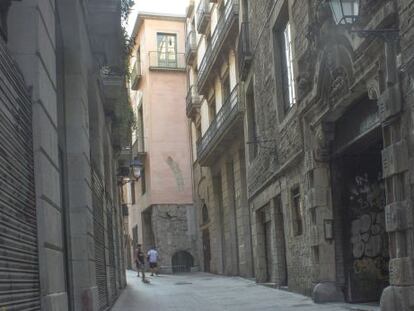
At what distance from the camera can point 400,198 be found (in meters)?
8.30

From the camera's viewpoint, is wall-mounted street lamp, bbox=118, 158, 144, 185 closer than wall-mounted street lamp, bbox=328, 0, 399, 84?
No

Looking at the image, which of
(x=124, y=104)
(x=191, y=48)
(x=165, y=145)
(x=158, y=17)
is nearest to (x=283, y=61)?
(x=124, y=104)

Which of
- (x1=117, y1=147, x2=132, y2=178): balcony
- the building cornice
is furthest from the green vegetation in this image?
the building cornice

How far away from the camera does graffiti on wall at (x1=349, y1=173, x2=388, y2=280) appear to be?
1191cm

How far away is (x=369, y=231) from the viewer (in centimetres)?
1197

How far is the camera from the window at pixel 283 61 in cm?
1545

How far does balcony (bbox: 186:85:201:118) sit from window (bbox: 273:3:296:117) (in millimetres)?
17052

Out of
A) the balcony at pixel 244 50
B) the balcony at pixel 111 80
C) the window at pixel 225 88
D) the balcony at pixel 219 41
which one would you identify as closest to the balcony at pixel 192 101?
the balcony at pixel 219 41

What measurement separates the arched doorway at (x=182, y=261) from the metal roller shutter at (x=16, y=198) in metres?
30.9

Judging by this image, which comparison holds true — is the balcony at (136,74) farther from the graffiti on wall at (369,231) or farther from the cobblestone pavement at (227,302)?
the graffiti on wall at (369,231)

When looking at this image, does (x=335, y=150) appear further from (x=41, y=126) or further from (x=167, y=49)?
(x=167, y=49)

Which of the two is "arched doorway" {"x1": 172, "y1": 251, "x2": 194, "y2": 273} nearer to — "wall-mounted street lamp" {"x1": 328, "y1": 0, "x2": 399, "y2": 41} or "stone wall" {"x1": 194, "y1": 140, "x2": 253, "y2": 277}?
"stone wall" {"x1": 194, "y1": 140, "x2": 253, "y2": 277}

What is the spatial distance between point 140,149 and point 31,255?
33136 mm

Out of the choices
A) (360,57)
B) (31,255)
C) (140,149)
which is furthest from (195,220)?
(31,255)
